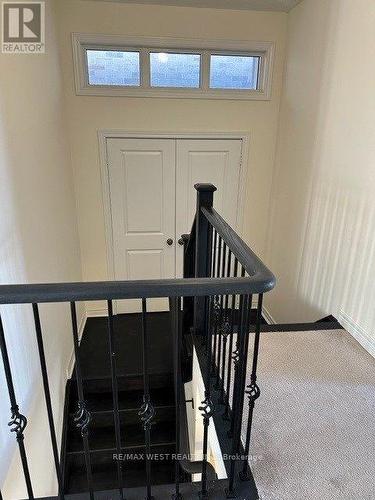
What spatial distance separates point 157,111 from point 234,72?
2.91 feet

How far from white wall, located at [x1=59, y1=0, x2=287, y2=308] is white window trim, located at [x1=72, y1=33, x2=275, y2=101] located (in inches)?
1.9

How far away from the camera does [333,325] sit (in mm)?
2400

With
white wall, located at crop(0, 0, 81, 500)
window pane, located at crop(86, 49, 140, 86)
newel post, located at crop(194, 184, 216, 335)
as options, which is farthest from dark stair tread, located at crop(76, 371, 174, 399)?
window pane, located at crop(86, 49, 140, 86)

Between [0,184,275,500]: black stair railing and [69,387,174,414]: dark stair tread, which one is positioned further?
[69,387,174,414]: dark stair tread

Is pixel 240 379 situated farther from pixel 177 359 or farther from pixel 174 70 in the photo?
pixel 174 70

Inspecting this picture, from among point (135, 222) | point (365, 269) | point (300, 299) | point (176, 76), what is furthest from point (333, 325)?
point (176, 76)

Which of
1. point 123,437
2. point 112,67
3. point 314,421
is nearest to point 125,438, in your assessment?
point 123,437

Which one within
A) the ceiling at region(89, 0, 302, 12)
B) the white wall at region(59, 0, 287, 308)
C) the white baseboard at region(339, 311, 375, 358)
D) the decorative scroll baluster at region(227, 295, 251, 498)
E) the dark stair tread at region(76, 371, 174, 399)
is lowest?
the dark stair tread at region(76, 371, 174, 399)

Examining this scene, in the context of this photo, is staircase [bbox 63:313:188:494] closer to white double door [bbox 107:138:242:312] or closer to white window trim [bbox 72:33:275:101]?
white double door [bbox 107:138:242:312]

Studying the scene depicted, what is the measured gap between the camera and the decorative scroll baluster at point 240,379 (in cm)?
107

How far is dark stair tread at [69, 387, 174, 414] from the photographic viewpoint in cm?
310

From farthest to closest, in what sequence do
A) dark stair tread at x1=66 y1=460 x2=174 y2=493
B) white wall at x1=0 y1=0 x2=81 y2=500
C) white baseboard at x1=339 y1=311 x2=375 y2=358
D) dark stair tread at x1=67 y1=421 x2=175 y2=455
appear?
dark stair tread at x1=67 y1=421 x2=175 y2=455 < dark stair tread at x1=66 y1=460 x2=174 y2=493 < white baseboard at x1=339 y1=311 x2=375 y2=358 < white wall at x1=0 y1=0 x2=81 y2=500

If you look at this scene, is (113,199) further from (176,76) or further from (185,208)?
(176,76)

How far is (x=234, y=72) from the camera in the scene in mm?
3482
